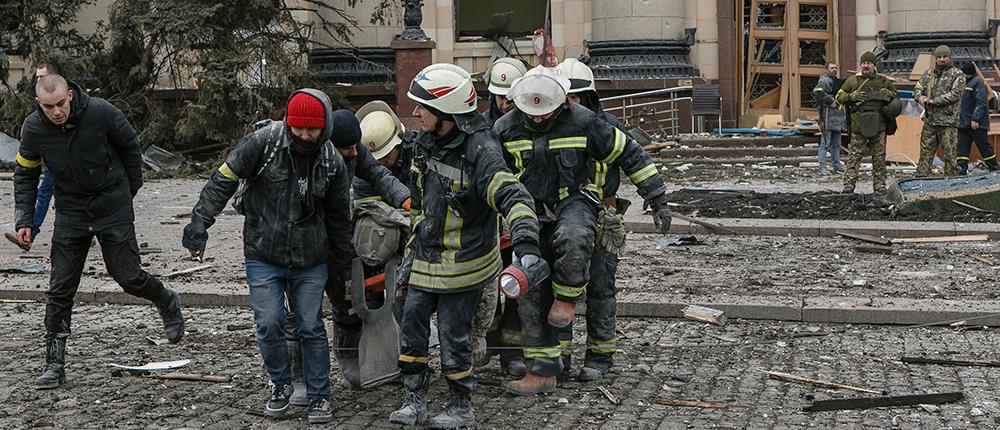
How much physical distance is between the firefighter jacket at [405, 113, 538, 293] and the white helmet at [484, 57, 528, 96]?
1952mm

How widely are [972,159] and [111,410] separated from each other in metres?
18.1

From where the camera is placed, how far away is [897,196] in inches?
624

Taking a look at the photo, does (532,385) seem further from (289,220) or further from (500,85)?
(500,85)

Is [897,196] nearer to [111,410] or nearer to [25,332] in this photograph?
[25,332]

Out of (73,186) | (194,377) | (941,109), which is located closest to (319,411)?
(194,377)

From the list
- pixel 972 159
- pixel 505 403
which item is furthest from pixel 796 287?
pixel 972 159

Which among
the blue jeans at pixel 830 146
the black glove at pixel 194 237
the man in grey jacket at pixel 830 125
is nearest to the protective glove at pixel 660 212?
the black glove at pixel 194 237

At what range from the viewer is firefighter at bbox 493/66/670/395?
24.8 feet

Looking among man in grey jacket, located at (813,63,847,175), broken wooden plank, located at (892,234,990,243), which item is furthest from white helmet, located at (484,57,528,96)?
man in grey jacket, located at (813,63,847,175)

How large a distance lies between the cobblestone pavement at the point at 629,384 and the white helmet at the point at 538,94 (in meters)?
1.46

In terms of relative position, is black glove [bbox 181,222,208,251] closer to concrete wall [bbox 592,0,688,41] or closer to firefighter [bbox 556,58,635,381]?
firefighter [bbox 556,58,635,381]

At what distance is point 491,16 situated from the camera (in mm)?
28312

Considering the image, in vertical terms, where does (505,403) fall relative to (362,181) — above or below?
below

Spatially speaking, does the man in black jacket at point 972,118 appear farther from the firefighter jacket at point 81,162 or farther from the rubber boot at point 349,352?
the firefighter jacket at point 81,162
